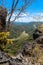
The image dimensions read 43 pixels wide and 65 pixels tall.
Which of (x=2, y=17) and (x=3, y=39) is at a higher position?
(x=2, y=17)


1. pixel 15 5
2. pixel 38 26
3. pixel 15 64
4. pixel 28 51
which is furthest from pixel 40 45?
pixel 15 64

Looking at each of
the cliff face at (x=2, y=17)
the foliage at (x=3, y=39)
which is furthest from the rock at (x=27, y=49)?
the cliff face at (x=2, y=17)

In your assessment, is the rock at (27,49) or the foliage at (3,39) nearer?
the foliage at (3,39)

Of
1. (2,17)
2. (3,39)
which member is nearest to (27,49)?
(3,39)

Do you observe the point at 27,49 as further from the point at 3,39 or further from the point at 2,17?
the point at 2,17

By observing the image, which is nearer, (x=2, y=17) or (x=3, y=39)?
(x=3, y=39)

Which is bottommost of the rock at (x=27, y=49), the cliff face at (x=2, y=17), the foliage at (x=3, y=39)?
the rock at (x=27, y=49)

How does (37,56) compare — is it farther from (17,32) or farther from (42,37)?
(17,32)

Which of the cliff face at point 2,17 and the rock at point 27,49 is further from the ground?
the cliff face at point 2,17

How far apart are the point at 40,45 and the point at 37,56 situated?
1.64 metres

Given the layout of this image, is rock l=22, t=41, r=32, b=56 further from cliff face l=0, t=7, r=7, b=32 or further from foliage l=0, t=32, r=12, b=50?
cliff face l=0, t=7, r=7, b=32

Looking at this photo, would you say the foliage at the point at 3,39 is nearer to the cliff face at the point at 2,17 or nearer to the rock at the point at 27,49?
the cliff face at the point at 2,17

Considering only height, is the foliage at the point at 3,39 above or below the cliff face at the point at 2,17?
below

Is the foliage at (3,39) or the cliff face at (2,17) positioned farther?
the cliff face at (2,17)
